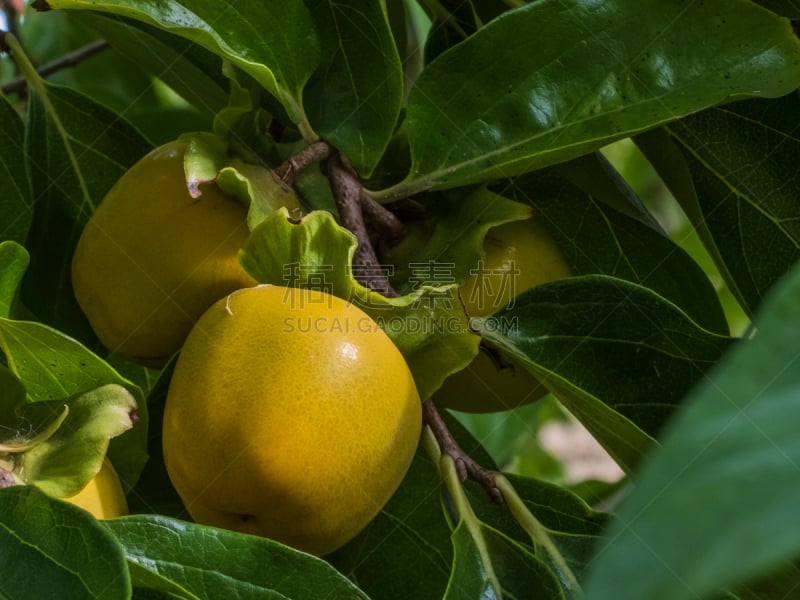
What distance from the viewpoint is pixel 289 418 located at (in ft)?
2.26

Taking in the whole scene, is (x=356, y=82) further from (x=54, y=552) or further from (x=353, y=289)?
(x=54, y=552)

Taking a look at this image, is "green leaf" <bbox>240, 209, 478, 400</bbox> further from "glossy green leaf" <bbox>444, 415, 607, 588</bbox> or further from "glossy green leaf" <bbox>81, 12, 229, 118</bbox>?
"glossy green leaf" <bbox>81, 12, 229, 118</bbox>

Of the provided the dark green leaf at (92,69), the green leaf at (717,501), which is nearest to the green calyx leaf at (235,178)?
the green leaf at (717,501)

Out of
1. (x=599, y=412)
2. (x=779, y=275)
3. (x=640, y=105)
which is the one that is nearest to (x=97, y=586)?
(x=599, y=412)

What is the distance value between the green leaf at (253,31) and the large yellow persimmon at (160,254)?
0.09 m

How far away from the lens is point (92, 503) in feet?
2.51

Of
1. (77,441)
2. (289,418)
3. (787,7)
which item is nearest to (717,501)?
(289,418)

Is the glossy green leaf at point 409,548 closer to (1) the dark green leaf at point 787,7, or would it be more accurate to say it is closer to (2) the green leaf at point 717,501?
(1) the dark green leaf at point 787,7

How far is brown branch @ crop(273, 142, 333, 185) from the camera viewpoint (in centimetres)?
89

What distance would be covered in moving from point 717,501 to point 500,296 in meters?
0.61

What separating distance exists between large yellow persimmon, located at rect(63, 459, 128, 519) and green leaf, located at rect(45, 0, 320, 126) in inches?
12.7

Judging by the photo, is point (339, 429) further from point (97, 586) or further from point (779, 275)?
point (779, 275)

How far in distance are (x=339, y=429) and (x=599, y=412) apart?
0.71 feet

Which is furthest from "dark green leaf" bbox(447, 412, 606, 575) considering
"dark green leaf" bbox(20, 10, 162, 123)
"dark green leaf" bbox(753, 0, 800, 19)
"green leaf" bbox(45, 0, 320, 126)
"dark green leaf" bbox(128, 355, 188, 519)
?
"dark green leaf" bbox(20, 10, 162, 123)
